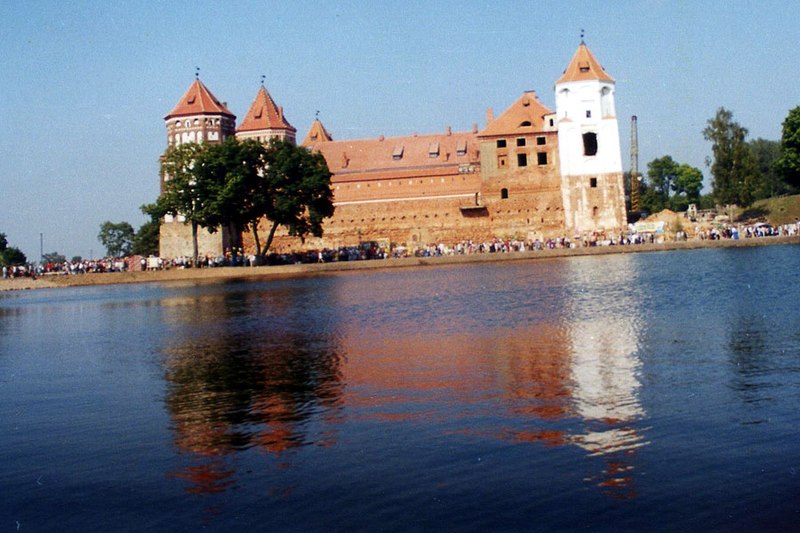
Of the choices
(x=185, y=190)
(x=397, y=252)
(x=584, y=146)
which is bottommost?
(x=397, y=252)

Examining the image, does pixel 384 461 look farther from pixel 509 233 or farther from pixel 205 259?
pixel 509 233

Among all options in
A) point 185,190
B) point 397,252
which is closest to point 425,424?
point 185,190

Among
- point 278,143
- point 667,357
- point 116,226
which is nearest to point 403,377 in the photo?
point 667,357

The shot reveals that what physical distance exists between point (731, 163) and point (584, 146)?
1012 cm

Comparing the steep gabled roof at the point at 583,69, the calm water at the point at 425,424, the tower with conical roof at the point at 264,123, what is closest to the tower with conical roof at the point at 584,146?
the steep gabled roof at the point at 583,69

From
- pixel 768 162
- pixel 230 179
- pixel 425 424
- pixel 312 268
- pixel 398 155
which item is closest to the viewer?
pixel 425 424

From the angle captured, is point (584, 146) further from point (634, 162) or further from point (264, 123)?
point (634, 162)

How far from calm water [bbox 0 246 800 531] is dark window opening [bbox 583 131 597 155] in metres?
46.3

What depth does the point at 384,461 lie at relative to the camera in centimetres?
897

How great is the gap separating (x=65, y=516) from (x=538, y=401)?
5.47 m

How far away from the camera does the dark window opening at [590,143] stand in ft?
222

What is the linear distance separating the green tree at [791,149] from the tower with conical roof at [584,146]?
10.7 metres

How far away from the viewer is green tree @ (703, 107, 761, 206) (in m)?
64.4

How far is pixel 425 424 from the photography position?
33.8 feet
